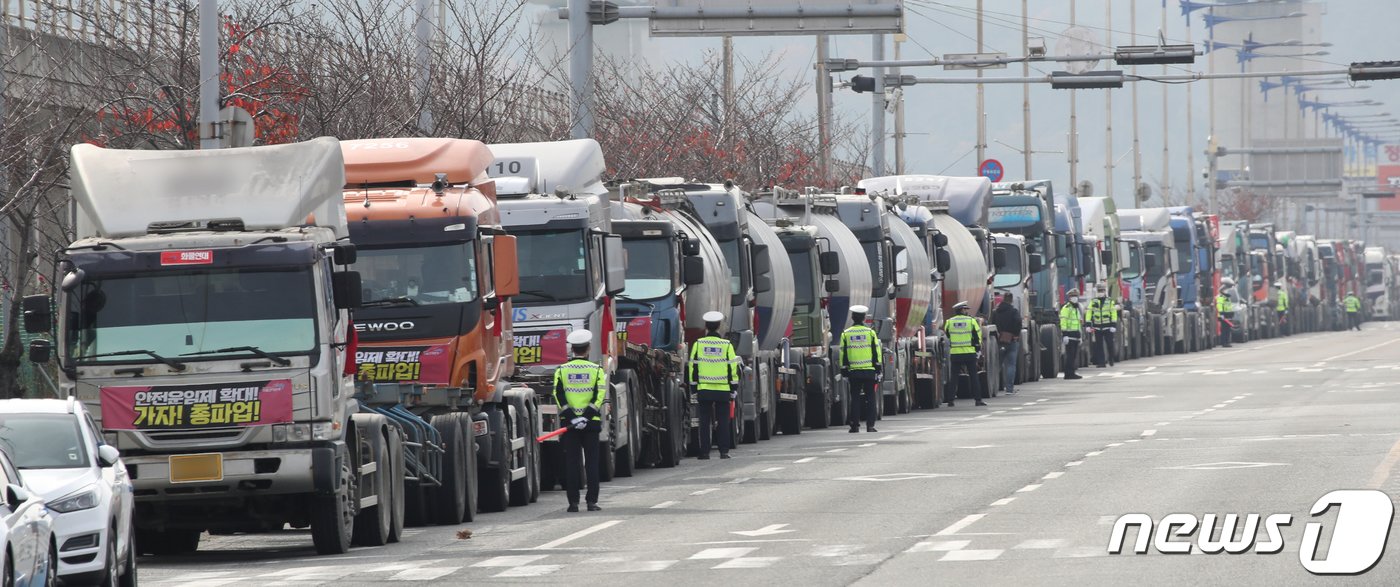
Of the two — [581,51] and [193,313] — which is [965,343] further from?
[193,313]

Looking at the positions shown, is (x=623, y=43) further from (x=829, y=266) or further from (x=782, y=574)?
(x=782, y=574)

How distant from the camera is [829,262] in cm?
3419

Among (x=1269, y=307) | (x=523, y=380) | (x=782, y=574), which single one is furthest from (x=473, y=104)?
(x=1269, y=307)

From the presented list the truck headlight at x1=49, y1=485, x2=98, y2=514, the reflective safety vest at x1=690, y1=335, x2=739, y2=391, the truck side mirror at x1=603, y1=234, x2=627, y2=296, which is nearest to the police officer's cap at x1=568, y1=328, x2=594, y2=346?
the truck side mirror at x1=603, y1=234, x2=627, y2=296

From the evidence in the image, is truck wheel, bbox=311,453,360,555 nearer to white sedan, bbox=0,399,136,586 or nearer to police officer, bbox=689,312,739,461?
white sedan, bbox=0,399,136,586

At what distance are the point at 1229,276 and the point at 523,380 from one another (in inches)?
2293

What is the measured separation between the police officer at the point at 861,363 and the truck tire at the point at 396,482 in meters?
13.7

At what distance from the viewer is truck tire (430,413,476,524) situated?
19.8 meters

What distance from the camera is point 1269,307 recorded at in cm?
8675

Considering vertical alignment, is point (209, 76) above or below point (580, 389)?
above

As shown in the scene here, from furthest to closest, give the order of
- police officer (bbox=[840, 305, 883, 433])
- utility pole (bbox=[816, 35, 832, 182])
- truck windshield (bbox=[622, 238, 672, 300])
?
1. utility pole (bbox=[816, 35, 832, 182])
2. police officer (bbox=[840, 305, 883, 433])
3. truck windshield (bbox=[622, 238, 672, 300])

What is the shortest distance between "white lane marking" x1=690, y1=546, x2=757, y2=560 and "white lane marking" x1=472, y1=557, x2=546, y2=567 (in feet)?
3.46

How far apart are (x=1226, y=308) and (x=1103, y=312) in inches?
804

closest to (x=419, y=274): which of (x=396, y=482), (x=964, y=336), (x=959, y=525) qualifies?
(x=396, y=482)
